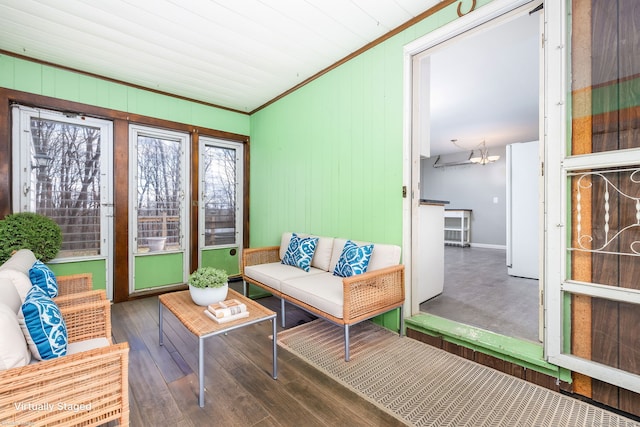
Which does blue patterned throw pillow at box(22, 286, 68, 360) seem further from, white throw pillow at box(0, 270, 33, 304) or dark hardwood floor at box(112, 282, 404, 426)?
dark hardwood floor at box(112, 282, 404, 426)

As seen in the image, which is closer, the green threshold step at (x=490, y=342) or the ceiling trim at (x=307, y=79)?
the green threshold step at (x=490, y=342)

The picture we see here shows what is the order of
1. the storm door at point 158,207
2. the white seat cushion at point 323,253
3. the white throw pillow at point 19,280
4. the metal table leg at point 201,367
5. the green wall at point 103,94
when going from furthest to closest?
the storm door at point 158,207
the white seat cushion at point 323,253
the green wall at point 103,94
the metal table leg at point 201,367
the white throw pillow at point 19,280

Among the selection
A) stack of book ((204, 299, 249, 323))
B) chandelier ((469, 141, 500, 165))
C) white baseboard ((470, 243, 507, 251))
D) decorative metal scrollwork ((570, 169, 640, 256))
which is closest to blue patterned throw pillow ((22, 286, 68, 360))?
stack of book ((204, 299, 249, 323))

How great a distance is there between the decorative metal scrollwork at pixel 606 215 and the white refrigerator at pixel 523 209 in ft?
8.19

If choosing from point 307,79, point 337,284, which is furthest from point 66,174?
point 337,284

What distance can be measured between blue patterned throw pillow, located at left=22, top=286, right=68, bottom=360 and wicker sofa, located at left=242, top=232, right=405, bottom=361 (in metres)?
1.58

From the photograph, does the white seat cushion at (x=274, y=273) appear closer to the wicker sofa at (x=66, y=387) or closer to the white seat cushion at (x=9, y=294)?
the wicker sofa at (x=66, y=387)

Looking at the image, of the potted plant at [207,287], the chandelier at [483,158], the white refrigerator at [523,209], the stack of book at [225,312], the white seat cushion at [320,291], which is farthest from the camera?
the chandelier at [483,158]

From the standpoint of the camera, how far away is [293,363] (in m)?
2.16

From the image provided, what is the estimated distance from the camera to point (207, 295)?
214 centimetres

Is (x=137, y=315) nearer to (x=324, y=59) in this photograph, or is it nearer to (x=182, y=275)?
(x=182, y=275)

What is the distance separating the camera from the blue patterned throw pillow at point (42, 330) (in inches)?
51.1

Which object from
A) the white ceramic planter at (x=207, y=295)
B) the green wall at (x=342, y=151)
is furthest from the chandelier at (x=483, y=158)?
the white ceramic planter at (x=207, y=295)

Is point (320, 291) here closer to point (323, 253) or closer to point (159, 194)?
point (323, 253)
